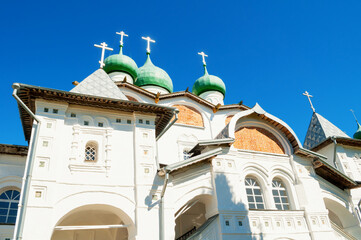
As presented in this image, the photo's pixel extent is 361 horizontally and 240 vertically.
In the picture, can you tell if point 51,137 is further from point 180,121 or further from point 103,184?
point 180,121

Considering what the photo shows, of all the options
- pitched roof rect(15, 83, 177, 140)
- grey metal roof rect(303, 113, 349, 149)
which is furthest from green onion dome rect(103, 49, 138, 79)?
grey metal roof rect(303, 113, 349, 149)

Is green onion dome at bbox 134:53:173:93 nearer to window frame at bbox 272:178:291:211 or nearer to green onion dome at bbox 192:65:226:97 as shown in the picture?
green onion dome at bbox 192:65:226:97

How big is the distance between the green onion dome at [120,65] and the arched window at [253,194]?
8775 millimetres

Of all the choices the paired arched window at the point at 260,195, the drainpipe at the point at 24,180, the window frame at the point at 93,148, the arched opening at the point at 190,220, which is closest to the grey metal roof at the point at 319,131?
the paired arched window at the point at 260,195

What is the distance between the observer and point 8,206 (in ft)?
31.1

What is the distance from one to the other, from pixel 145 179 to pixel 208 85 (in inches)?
415

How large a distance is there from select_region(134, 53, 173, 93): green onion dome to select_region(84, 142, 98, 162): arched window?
27.3 ft

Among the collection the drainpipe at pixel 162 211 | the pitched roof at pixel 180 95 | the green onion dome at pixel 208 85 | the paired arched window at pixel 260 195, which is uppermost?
the green onion dome at pixel 208 85

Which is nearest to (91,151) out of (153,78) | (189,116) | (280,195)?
(280,195)

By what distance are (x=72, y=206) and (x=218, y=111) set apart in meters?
9.72

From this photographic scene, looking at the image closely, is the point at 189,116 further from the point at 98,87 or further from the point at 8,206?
the point at 8,206

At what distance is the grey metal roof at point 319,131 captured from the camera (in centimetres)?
1511

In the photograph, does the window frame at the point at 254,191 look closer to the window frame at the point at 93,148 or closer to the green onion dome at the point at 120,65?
the window frame at the point at 93,148

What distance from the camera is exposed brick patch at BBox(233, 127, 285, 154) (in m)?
10.6
